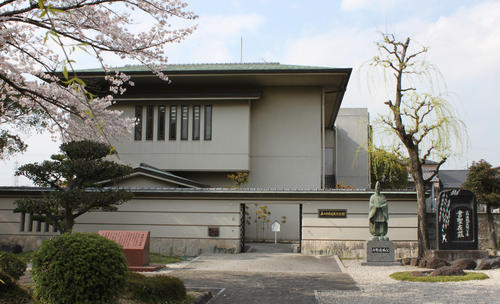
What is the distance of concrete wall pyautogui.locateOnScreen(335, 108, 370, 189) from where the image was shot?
3991cm

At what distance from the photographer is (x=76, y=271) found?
706 centimetres

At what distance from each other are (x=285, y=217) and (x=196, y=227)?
25.6 feet

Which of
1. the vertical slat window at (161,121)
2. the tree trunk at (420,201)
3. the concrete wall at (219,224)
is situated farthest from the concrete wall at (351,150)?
the tree trunk at (420,201)

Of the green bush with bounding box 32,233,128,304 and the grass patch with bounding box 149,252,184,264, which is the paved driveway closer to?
the grass patch with bounding box 149,252,184,264

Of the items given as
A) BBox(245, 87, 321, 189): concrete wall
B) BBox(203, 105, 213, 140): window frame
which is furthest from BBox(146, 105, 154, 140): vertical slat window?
BBox(245, 87, 321, 189): concrete wall

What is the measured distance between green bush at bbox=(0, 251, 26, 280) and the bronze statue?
42.4ft

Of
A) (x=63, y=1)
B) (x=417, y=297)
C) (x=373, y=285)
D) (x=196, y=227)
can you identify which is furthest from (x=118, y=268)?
(x=196, y=227)

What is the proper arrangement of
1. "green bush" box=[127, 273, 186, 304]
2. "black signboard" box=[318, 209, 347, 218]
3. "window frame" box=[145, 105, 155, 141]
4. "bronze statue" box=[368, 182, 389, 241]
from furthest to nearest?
"window frame" box=[145, 105, 155, 141]
"black signboard" box=[318, 209, 347, 218]
"bronze statue" box=[368, 182, 389, 241]
"green bush" box=[127, 273, 186, 304]

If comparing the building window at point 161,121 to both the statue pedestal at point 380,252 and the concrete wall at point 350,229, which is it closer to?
the concrete wall at point 350,229

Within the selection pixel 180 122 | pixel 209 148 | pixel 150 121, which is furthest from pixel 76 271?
pixel 150 121

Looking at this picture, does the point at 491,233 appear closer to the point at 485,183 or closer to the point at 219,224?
the point at 485,183

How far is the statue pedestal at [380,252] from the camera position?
17656 millimetres

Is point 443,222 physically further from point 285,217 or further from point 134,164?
point 134,164

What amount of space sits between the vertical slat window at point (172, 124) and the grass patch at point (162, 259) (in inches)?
345
